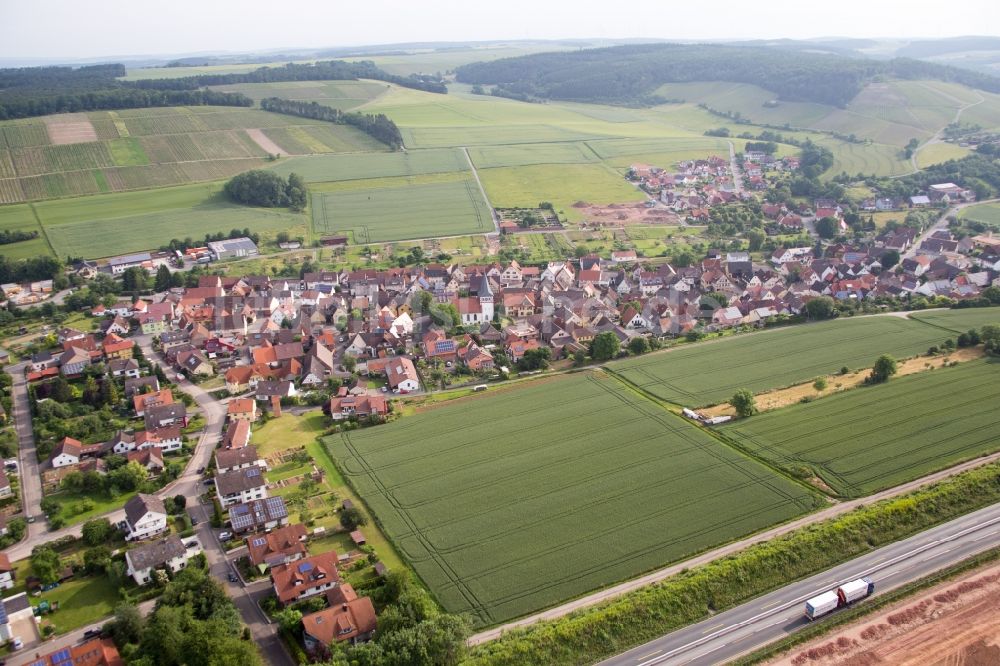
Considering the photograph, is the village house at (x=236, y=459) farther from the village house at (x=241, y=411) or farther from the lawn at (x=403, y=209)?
the lawn at (x=403, y=209)

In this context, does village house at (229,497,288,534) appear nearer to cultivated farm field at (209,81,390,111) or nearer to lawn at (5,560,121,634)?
lawn at (5,560,121,634)

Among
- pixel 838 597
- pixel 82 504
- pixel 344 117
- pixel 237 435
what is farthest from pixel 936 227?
pixel 344 117

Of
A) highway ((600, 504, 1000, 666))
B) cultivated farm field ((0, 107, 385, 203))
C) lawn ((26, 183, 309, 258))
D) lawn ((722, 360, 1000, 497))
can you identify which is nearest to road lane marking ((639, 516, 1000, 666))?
highway ((600, 504, 1000, 666))

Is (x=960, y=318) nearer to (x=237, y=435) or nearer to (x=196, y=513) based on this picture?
(x=237, y=435)

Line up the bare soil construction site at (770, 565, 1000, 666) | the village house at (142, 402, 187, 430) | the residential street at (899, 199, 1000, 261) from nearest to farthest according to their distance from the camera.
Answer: the bare soil construction site at (770, 565, 1000, 666)
the village house at (142, 402, 187, 430)
the residential street at (899, 199, 1000, 261)

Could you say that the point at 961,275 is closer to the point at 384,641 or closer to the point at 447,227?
the point at 447,227
